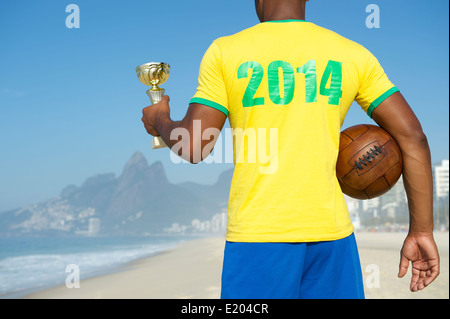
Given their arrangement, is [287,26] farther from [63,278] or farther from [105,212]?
[105,212]

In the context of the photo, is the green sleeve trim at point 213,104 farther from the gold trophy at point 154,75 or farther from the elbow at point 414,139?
the elbow at point 414,139

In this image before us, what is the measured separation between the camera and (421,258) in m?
2.03

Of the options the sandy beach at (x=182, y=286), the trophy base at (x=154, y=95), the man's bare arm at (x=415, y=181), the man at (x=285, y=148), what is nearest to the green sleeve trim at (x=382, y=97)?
the man's bare arm at (x=415, y=181)

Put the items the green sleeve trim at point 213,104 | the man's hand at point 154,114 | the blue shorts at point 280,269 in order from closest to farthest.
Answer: the blue shorts at point 280,269 → the green sleeve trim at point 213,104 → the man's hand at point 154,114

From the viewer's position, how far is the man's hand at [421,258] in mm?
1991

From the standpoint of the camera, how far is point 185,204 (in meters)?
174

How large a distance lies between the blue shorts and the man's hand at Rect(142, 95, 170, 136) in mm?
699

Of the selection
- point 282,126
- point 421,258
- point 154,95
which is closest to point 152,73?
point 154,95

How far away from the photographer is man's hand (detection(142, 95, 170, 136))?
2.00m

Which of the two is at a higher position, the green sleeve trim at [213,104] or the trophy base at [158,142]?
the green sleeve trim at [213,104]

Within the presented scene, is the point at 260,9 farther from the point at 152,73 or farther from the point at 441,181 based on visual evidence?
the point at 441,181

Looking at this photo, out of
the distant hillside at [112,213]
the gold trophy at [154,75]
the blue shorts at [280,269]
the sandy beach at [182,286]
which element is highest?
the gold trophy at [154,75]

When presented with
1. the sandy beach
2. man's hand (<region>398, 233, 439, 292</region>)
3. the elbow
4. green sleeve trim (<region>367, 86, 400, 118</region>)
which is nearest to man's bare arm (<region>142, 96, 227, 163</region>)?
green sleeve trim (<region>367, 86, 400, 118</region>)
